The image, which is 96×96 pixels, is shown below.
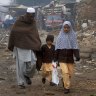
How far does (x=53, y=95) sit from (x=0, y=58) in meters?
8.00

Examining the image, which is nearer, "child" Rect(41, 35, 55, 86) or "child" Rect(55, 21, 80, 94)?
"child" Rect(55, 21, 80, 94)

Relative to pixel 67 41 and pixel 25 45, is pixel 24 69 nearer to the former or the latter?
pixel 25 45

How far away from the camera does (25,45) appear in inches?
379

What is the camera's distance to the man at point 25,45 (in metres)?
9.63

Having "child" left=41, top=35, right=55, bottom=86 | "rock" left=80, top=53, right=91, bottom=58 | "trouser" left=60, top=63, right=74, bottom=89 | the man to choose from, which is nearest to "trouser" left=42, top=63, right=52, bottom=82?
"child" left=41, top=35, right=55, bottom=86

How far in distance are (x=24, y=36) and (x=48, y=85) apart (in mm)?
1310

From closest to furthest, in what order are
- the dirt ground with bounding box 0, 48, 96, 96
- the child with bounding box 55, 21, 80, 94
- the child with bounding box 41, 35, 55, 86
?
1. the dirt ground with bounding box 0, 48, 96, 96
2. the child with bounding box 55, 21, 80, 94
3. the child with bounding box 41, 35, 55, 86

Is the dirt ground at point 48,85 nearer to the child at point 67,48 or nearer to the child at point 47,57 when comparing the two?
the child at point 47,57

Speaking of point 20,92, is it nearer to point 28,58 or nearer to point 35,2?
point 28,58

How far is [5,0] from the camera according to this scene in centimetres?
6669

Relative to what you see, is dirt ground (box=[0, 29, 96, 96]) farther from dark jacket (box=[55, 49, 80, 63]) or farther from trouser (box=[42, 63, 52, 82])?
dark jacket (box=[55, 49, 80, 63])

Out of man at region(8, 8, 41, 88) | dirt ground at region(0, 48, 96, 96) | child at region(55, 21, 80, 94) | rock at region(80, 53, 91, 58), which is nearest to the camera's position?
dirt ground at region(0, 48, 96, 96)

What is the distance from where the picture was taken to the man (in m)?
9.63

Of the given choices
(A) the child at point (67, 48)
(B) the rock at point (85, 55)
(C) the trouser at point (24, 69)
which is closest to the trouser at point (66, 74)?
(A) the child at point (67, 48)
